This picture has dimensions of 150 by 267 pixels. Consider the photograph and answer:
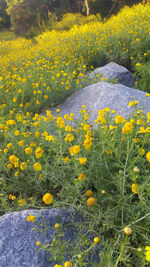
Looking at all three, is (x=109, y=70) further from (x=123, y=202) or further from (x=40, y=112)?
(x=123, y=202)

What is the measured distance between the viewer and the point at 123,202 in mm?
1535

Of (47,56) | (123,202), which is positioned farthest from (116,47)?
(123,202)

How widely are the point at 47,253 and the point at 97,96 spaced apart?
2768mm

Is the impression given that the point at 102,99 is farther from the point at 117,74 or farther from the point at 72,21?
the point at 72,21

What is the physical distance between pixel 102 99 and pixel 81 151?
179 centimetres

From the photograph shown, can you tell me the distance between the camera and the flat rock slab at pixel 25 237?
1.39 m

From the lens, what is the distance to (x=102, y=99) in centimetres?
349

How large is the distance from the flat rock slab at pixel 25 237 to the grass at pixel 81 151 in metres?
0.11

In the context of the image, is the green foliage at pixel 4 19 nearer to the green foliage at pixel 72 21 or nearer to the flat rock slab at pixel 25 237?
the green foliage at pixel 72 21

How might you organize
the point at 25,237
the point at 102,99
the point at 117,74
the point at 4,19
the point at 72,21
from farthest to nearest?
the point at 4,19 < the point at 72,21 < the point at 117,74 < the point at 102,99 < the point at 25,237

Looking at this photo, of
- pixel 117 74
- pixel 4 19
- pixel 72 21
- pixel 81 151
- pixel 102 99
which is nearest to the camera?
pixel 81 151

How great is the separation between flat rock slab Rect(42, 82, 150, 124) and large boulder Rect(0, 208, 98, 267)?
1755 mm

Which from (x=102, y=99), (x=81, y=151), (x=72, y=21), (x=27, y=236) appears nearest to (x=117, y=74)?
(x=102, y=99)

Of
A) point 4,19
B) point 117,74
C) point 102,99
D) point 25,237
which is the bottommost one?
point 25,237
